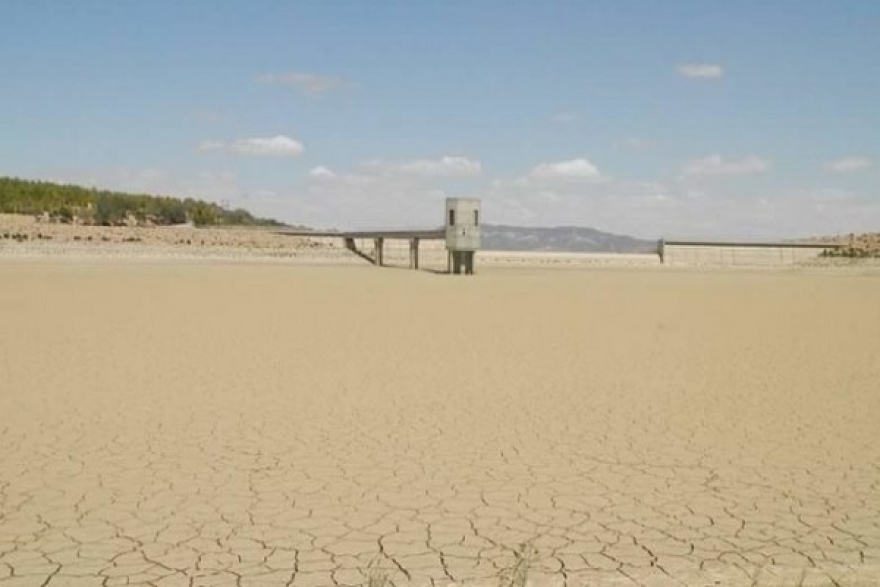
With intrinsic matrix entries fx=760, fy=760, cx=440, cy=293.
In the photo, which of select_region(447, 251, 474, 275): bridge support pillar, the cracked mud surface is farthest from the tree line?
the cracked mud surface

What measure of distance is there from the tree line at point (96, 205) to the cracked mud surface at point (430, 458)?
8659cm

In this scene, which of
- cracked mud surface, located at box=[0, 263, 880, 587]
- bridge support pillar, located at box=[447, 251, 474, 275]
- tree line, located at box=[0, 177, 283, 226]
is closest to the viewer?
cracked mud surface, located at box=[0, 263, 880, 587]

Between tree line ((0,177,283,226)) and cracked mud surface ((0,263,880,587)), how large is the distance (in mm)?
86586

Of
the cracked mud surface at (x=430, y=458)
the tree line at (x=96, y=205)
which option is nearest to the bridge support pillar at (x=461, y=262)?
the cracked mud surface at (x=430, y=458)

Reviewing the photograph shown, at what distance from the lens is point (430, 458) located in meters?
6.77

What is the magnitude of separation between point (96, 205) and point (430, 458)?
106m

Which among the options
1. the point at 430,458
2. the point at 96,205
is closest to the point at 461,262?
the point at 430,458

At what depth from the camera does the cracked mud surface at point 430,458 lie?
4559mm

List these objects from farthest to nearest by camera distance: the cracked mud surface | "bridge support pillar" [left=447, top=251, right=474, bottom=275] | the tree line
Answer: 1. the tree line
2. "bridge support pillar" [left=447, top=251, right=474, bottom=275]
3. the cracked mud surface

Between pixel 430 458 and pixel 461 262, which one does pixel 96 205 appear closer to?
pixel 461 262

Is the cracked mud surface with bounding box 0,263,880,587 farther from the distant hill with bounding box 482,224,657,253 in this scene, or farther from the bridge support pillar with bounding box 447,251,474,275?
the distant hill with bounding box 482,224,657,253

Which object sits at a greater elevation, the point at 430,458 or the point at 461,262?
the point at 461,262

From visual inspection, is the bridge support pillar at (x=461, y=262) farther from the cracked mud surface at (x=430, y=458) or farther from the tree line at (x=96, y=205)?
the tree line at (x=96, y=205)

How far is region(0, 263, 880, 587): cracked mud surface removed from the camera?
4.56 m
